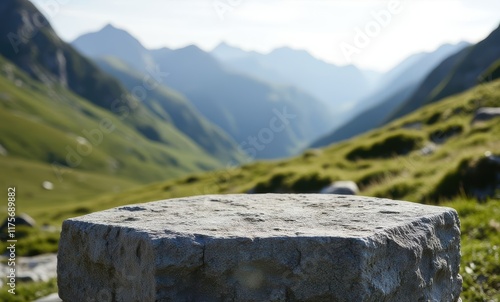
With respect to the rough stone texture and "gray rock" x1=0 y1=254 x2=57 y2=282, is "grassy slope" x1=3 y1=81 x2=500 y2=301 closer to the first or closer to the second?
the rough stone texture

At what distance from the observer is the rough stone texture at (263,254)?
490 cm

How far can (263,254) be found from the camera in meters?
4.89

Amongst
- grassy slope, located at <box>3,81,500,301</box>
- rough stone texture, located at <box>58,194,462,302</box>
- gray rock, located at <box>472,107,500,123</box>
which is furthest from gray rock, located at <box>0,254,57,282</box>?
gray rock, located at <box>472,107,500,123</box>

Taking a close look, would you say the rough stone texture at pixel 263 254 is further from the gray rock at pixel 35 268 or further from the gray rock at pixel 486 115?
the gray rock at pixel 486 115

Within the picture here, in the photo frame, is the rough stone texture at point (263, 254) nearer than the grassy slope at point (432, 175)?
Yes

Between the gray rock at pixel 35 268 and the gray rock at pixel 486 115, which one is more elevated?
the gray rock at pixel 486 115

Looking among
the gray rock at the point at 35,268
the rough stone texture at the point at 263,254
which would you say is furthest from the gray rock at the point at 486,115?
the rough stone texture at the point at 263,254

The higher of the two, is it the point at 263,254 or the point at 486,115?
the point at 486,115

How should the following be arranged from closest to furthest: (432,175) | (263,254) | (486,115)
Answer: (263,254)
(432,175)
(486,115)

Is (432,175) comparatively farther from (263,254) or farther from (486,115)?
(263,254)

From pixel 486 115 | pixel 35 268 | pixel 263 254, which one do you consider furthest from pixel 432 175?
pixel 263 254

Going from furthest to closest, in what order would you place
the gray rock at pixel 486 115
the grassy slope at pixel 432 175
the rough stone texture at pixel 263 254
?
the gray rock at pixel 486 115, the grassy slope at pixel 432 175, the rough stone texture at pixel 263 254

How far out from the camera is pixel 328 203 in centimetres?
700

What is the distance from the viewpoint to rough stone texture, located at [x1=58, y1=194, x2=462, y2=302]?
16.1 feet
